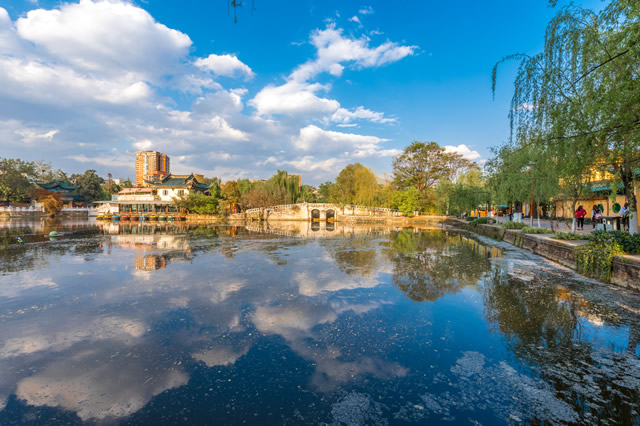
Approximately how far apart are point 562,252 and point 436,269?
490 cm

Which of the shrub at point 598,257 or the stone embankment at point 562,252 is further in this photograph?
the shrub at point 598,257

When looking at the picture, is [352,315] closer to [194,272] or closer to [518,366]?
[518,366]

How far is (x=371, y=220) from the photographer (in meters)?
46.4

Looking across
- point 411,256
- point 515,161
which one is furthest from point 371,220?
point 411,256

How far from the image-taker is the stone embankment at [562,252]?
7.75 m

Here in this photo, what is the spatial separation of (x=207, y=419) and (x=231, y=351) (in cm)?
155

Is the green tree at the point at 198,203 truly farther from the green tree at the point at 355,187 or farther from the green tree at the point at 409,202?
the green tree at the point at 409,202

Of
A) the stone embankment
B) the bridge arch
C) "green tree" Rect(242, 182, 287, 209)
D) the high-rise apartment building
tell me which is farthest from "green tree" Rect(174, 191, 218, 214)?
the high-rise apartment building

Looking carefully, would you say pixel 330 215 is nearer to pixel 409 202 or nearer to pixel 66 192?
pixel 409 202

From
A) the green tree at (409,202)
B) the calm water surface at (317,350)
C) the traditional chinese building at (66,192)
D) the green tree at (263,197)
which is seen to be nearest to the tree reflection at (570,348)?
the calm water surface at (317,350)

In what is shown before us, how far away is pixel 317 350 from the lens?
482 cm

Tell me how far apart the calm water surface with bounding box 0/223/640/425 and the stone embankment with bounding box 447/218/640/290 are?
0.49 metres

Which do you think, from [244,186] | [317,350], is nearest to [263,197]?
[244,186]

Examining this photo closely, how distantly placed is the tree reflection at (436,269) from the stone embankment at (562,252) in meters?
1.68
